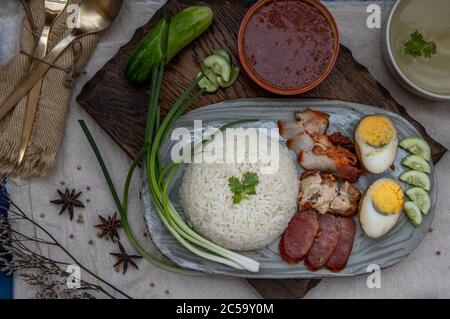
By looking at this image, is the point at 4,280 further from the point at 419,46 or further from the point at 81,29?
the point at 419,46

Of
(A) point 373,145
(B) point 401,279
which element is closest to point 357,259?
(B) point 401,279

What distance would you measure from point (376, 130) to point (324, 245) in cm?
62

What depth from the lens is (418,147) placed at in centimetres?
259

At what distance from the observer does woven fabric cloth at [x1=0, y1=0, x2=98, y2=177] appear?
2.63 meters

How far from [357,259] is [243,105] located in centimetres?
96

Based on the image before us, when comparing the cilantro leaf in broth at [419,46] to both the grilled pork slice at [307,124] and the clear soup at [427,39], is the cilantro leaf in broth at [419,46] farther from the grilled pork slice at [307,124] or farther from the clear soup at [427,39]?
the grilled pork slice at [307,124]

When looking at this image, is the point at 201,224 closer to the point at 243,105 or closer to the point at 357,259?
the point at 243,105

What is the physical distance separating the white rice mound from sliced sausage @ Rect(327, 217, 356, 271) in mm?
277

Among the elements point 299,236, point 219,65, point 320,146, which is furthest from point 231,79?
point 299,236

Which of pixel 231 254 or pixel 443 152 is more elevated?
pixel 443 152

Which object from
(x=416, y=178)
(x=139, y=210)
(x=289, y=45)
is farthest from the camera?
→ (x=139, y=210)
